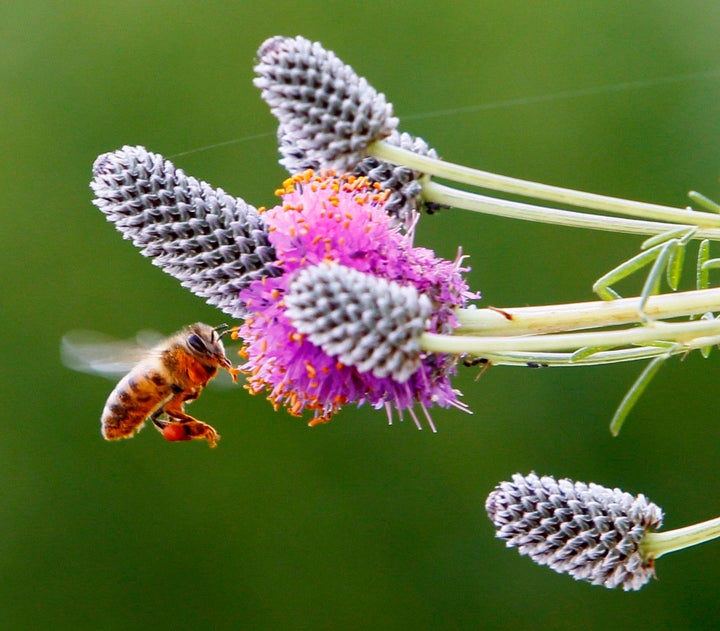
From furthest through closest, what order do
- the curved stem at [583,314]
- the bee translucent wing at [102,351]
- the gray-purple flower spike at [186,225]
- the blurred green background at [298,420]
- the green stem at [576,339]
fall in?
the blurred green background at [298,420] < the bee translucent wing at [102,351] < the gray-purple flower spike at [186,225] < the curved stem at [583,314] < the green stem at [576,339]

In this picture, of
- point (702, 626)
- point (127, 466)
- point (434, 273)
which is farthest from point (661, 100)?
point (434, 273)

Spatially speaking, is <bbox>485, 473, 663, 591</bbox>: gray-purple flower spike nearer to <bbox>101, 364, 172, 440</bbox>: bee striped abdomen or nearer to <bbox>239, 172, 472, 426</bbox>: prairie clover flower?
<bbox>239, 172, 472, 426</bbox>: prairie clover flower

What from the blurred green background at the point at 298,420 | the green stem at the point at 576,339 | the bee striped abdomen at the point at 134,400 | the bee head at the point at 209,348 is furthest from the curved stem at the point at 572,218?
the blurred green background at the point at 298,420

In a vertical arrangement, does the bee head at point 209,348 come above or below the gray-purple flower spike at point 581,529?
above

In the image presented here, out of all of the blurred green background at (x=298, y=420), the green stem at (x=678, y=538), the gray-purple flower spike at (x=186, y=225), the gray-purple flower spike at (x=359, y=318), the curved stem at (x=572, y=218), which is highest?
the blurred green background at (x=298, y=420)

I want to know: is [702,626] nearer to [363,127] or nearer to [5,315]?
[5,315]

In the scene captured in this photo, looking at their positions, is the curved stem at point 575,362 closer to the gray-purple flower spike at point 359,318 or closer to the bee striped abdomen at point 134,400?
the gray-purple flower spike at point 359,318

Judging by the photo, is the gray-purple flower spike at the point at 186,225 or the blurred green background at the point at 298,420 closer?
the gray-purple flower spike at the point at 186,225

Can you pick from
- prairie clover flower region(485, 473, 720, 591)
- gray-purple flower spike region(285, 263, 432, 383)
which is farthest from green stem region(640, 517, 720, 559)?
gray-purple flower spike region(285, 263, 432, 383)
